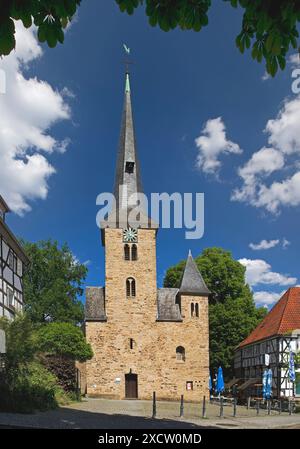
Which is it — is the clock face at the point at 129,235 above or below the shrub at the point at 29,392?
above

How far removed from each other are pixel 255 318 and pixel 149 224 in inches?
556

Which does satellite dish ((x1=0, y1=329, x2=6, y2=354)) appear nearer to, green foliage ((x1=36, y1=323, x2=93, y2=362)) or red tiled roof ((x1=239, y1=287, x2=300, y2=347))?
green foliage ((x1=36, y1=323, x2=93, y2=362))

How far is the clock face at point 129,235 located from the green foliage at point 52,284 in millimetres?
11807

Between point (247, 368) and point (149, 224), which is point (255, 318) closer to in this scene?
point (247, 368)

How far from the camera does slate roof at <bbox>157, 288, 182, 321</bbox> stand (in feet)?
116

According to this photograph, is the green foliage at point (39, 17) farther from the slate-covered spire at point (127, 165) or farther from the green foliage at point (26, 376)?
the slate-covered spire at point (127, 165)

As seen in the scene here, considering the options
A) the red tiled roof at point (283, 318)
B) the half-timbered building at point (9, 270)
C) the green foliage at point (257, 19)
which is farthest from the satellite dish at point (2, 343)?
the red tiled roof at point (283, 318)

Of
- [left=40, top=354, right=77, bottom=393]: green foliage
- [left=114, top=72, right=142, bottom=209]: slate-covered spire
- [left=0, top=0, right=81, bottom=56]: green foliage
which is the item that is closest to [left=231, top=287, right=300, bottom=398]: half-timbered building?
[left=40, top=354, right=77, bottom=393]: green foliage

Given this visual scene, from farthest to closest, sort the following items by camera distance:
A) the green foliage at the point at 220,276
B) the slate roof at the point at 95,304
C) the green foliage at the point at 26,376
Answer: the green foliage at the point at 220,276 < the slate roof at the point at 95,304 < the green foliage at the point at 26,376

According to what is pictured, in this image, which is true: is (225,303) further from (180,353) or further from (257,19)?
→ (257,19)

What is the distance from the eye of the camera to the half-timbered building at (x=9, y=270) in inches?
920

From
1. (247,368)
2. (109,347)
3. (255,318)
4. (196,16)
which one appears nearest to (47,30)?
(196,16)
